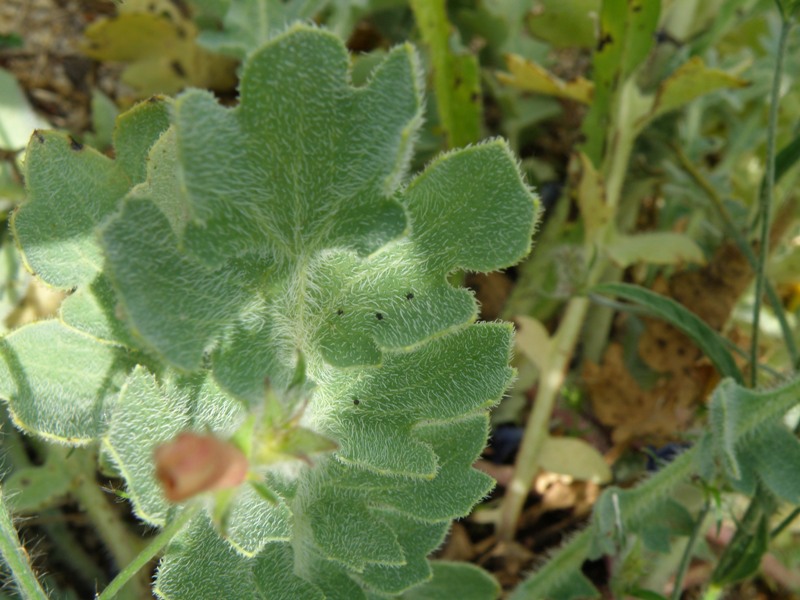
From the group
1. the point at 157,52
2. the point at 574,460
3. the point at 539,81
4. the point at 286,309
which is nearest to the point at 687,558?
the point at 574,460

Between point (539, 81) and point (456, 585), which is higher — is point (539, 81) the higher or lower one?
the higher one

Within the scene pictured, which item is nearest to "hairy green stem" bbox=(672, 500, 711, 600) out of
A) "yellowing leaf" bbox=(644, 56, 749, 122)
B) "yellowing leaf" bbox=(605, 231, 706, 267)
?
"yellowing leaf" bbox=(605, 231, 706, 267)

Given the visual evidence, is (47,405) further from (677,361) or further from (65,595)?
(677,361)

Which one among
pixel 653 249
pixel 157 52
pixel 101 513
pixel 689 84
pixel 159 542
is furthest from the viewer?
pixel 157 52

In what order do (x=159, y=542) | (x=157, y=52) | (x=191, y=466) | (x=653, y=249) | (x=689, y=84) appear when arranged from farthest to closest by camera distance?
(x=157, y=52) → (x=653, y=249) → (x=689, y=84) → (x=159, y=542) → (x=191, y=466)

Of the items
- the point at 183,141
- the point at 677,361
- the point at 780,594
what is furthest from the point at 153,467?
the point at 780,594

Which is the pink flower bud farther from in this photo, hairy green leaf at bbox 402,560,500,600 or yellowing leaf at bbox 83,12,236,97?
yellowing leaf at bbox 83,12,236,97

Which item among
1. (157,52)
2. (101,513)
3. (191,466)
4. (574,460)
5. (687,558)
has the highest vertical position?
(191,466)

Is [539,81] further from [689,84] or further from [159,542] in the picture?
[159,542]
